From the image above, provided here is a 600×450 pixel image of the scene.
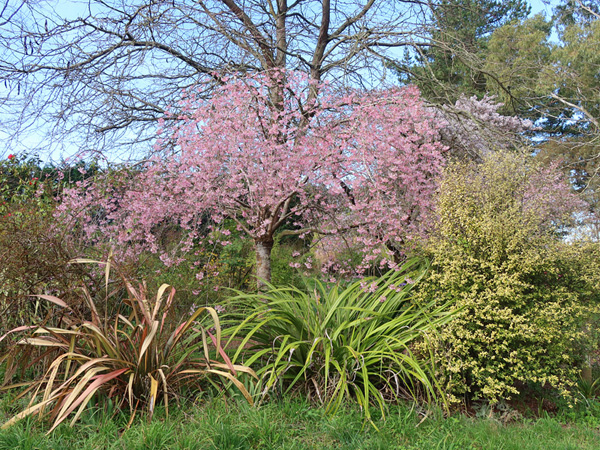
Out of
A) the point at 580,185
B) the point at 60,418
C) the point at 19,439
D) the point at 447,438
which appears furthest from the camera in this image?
the point at 580,185

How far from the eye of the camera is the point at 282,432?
98.0 inches

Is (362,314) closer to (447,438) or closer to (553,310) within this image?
(447,438)

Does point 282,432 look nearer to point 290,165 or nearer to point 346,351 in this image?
point 346,351

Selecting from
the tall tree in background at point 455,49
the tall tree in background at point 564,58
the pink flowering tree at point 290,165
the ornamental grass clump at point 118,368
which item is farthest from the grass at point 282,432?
the tall tree in background at point 564,58

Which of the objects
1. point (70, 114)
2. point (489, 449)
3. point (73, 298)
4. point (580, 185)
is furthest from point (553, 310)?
point (580, 185)

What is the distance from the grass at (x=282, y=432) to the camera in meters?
2.33

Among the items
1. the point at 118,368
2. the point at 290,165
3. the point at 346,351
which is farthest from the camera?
the point at 290,165

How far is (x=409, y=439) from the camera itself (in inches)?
104

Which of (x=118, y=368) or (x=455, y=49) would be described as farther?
(x=455, y=49)

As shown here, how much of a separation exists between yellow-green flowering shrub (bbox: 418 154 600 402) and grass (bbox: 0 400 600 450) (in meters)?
0.45

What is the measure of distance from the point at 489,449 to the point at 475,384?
110 centimetres

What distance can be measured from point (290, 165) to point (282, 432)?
2.55m

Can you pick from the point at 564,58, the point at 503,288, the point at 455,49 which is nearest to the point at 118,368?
the point at 503,288

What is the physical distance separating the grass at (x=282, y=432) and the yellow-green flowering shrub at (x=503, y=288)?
0.45 m
